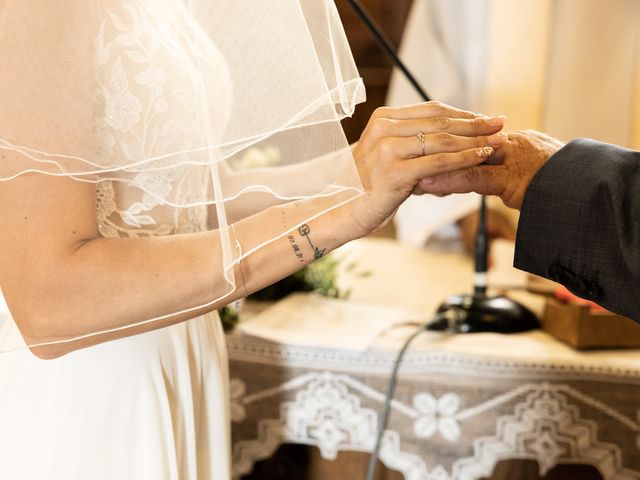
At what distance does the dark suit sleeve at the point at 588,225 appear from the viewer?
903 mm

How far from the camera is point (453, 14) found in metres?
2.29

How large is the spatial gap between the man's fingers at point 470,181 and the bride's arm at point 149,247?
0.10m

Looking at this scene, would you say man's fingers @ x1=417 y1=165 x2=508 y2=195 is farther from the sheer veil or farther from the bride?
the sheer veil

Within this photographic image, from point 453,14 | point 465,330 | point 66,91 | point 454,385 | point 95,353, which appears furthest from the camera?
point 453,14

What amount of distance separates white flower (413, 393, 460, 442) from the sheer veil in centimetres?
65

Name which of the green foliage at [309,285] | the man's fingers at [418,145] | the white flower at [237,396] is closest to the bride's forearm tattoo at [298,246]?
Answer: the man's fingers at [418,145]

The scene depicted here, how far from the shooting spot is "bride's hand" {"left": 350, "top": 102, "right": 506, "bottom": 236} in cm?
86

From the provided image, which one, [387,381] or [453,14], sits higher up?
[453,14]

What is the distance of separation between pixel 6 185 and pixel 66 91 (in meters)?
0.10

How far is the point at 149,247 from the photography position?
0.81 metres

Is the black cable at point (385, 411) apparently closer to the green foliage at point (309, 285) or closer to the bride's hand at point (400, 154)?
the green foliage at point (309, 285)

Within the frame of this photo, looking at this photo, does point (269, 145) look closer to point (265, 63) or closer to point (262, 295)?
point (265, 63)

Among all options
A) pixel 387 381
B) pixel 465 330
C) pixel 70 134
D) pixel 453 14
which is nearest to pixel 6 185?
pixel 70 134

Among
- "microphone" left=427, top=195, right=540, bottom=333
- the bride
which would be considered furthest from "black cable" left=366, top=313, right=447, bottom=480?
the bride
